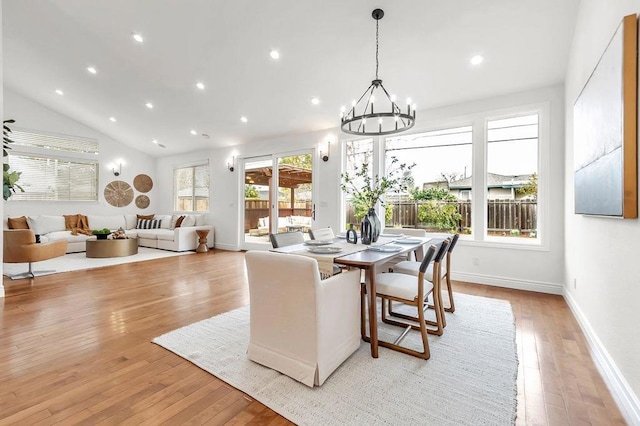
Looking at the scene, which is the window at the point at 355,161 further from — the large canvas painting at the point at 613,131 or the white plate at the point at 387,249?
the large canvas painting at the point at 613,131

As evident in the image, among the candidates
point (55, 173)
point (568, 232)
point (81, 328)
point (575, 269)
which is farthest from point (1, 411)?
point (55, 173)

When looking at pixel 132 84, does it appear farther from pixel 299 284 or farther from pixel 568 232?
pixel 568 232

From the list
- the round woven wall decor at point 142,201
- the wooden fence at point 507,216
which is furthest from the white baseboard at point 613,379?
the round woven wall decor at point 142,201

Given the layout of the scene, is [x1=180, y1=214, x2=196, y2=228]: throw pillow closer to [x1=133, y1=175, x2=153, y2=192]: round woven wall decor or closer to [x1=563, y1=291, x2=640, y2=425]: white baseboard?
[x1=133, y1=175, x2=153, y2=192]: round woven wall decor

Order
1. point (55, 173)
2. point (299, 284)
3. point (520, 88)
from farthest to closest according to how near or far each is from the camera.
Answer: point (55, 173) < point (520, 88) < point (299, 284)

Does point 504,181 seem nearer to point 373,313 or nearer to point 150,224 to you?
point 373,313

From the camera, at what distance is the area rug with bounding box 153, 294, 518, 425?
5.18ft

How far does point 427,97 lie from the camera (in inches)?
176

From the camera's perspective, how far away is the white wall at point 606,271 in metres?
1.63

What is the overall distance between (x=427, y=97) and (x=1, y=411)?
16.9 feet

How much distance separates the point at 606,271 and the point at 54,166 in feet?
34.6

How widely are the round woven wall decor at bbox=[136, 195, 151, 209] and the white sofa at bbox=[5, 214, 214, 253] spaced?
1.95 feet

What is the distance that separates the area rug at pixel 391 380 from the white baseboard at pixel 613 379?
50 centimetres

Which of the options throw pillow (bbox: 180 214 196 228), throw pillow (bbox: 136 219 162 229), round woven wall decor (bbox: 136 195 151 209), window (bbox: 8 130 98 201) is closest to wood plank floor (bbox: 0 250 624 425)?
throw pillow (bbox: 180 214 196 228)
